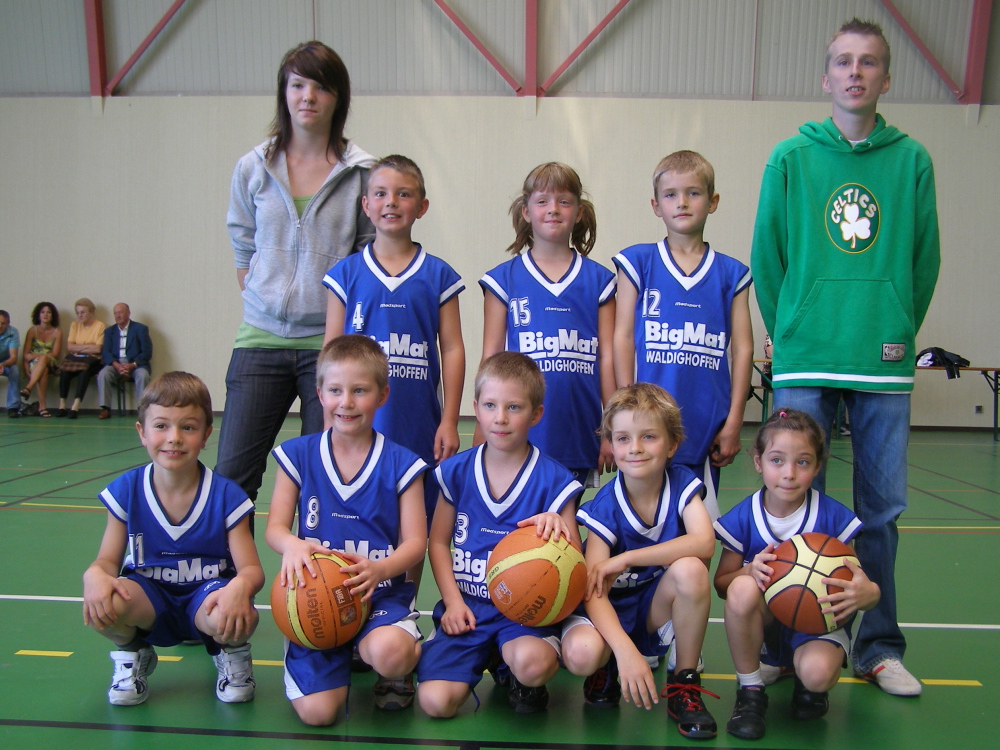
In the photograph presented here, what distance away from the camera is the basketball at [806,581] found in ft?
6.98

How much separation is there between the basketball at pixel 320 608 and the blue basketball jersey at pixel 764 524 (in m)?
1.14

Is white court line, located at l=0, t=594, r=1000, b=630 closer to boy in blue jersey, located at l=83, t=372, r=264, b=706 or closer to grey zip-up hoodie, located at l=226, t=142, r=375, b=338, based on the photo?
boy in blue jersey, located at l=83, t=372, r=264, b=706

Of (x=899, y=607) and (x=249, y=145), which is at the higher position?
(x=249, y=145)

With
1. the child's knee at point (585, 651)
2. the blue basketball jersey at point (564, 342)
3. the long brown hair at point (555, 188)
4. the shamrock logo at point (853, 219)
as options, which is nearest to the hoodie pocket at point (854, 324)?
the shamrock logo at point (853, 219)

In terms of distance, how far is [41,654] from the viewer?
2.57 m

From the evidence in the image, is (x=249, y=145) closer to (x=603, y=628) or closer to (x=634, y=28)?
(x=634, y=28)

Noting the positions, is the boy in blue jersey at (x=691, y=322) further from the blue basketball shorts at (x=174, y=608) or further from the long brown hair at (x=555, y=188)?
the blue basketball shorts at (x=174, y=608)

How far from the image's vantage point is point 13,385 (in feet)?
32.9

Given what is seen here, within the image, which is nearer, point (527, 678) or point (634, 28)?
point (527, 678)

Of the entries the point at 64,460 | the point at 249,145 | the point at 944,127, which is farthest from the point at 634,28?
the point at 64,460

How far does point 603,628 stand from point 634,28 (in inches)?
355

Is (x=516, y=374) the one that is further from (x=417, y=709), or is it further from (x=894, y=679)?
(x=894, y=679)

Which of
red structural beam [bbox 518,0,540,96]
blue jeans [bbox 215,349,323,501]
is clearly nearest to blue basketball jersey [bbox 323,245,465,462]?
blue jeans [bbox 215,349,323,501]

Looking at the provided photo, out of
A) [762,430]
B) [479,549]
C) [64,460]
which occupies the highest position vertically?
[762,430]
